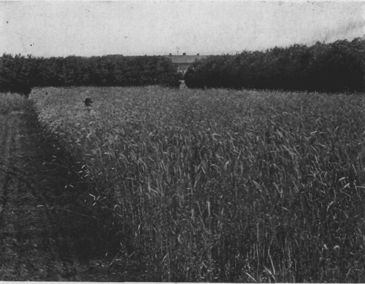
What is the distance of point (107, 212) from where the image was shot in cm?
663

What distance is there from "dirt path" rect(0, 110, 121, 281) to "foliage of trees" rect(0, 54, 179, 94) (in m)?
44.2

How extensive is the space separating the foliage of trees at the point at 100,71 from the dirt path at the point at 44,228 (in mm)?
44153

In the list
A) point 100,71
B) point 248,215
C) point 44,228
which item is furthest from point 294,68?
point 100,71

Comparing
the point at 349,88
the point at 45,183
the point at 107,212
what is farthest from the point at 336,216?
the point at 349,88

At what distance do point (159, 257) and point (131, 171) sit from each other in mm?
1610

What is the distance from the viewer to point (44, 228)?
21.2ft

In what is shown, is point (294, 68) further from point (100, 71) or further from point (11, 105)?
point (100, 71)

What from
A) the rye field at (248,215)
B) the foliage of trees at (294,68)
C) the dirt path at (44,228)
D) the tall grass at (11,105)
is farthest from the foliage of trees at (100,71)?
the rye field at (248,215)

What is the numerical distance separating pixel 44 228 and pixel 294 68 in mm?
27001

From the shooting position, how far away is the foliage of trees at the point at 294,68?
24.1m

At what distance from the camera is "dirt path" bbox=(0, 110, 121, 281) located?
5.01 metres

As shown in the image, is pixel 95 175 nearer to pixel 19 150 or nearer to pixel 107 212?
pixel 107 212

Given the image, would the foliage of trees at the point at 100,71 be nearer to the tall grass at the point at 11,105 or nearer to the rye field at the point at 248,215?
the tall grass at the point at 11,105

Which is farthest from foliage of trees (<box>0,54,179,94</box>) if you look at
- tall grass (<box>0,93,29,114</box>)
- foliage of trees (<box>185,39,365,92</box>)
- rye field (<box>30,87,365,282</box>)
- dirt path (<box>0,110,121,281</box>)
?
rye field (<box>30,87,365,282</box>)
